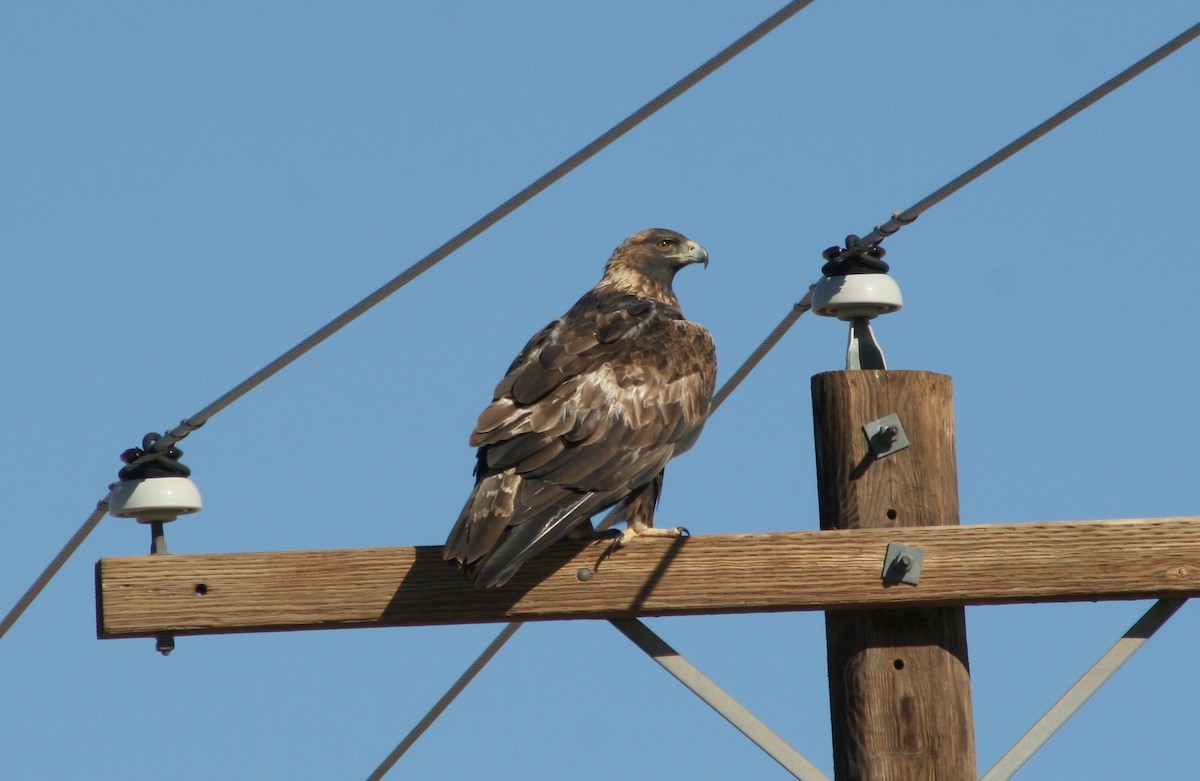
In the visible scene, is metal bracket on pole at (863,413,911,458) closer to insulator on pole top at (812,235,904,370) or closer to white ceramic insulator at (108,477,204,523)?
insulator on pole top at (812,235,904,370)

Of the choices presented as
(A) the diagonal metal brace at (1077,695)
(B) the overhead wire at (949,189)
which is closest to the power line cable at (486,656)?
(B) the overhead wire at (949,189)

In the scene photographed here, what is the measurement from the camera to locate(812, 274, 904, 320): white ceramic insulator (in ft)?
15.6

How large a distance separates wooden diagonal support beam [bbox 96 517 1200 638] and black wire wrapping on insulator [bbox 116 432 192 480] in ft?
1.35

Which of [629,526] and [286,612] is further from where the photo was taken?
[629,526]

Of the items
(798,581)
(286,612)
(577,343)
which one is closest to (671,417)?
(577,343)

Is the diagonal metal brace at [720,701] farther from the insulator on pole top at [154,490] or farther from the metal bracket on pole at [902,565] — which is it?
the insulator on pole top at [154,490]

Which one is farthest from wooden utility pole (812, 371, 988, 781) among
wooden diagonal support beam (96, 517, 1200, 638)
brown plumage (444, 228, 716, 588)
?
brown plumage (444, 228, 716, 588)

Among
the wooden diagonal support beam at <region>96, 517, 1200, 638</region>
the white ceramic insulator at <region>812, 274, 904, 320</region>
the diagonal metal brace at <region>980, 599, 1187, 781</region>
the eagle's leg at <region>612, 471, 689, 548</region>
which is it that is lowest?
the diagonal metal brace at <region>980, 599, 1187, 781</region>

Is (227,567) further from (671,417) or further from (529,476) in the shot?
(671,417)

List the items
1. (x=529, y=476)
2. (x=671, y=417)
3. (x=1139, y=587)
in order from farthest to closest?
(x=671, y=417) → (x=529, y=476) → (x=1139, y=587)

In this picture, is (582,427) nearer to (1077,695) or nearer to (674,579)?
(674,579)

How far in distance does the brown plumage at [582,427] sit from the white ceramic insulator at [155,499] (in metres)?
0.88

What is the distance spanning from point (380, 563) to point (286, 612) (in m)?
0.29

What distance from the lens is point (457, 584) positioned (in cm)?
446
